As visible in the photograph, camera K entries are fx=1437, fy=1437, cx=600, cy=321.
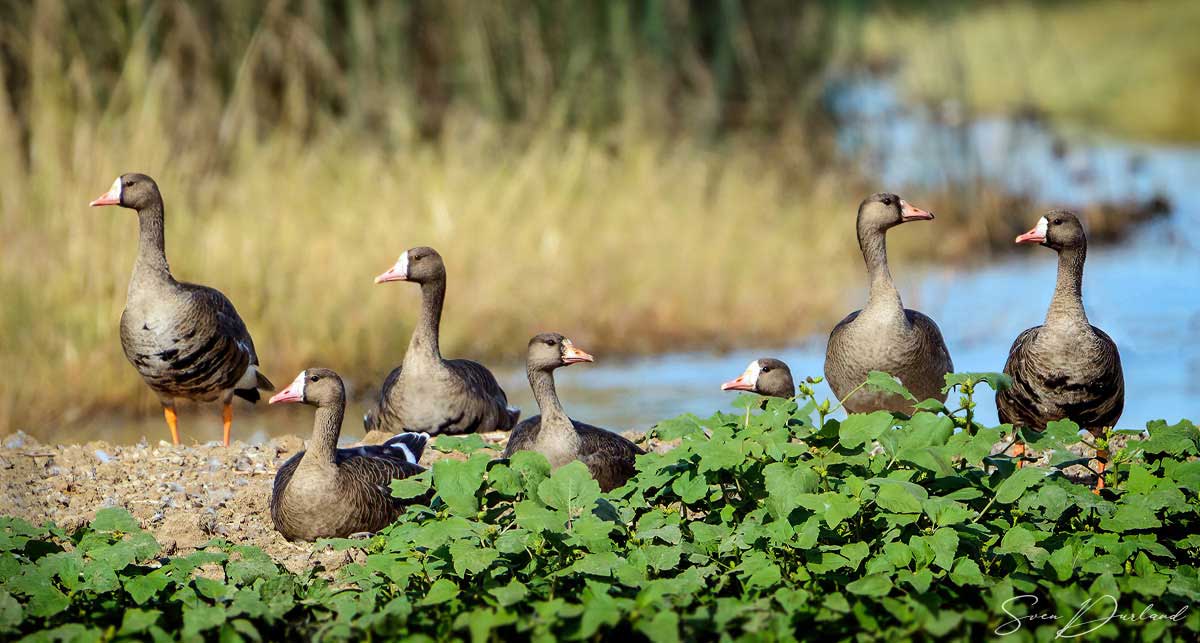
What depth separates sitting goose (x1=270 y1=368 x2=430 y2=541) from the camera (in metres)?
5.37

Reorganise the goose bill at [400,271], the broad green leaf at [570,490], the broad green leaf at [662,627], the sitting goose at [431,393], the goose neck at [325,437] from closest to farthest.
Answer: the broad green leaf at [662,627]
the broad green leaf at [570,490]
the goose neck at [325,437]
the sitting goose at [431,393]
the goose bill at [400,271]

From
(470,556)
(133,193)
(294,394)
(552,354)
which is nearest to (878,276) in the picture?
(552,354)

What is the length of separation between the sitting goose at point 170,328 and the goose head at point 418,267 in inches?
33.8

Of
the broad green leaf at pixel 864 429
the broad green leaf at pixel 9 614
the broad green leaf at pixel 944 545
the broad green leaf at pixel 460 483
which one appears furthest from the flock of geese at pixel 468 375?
the broad green leaf at pixel 9 614

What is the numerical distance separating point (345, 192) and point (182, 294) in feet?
15.6

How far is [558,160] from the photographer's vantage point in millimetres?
12695

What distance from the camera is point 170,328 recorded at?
22.3ft

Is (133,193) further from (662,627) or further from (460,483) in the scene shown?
(662,627)

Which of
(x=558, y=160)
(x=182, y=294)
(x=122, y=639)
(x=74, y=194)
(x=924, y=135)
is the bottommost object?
(x=122, y=639)

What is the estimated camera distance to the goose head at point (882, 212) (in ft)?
21.9

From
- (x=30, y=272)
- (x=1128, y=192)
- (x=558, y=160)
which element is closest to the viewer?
(x=30, y=272)

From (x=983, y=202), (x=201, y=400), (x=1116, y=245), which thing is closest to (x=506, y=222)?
(x=201, y=400)

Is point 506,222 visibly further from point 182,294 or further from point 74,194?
point 182,294
